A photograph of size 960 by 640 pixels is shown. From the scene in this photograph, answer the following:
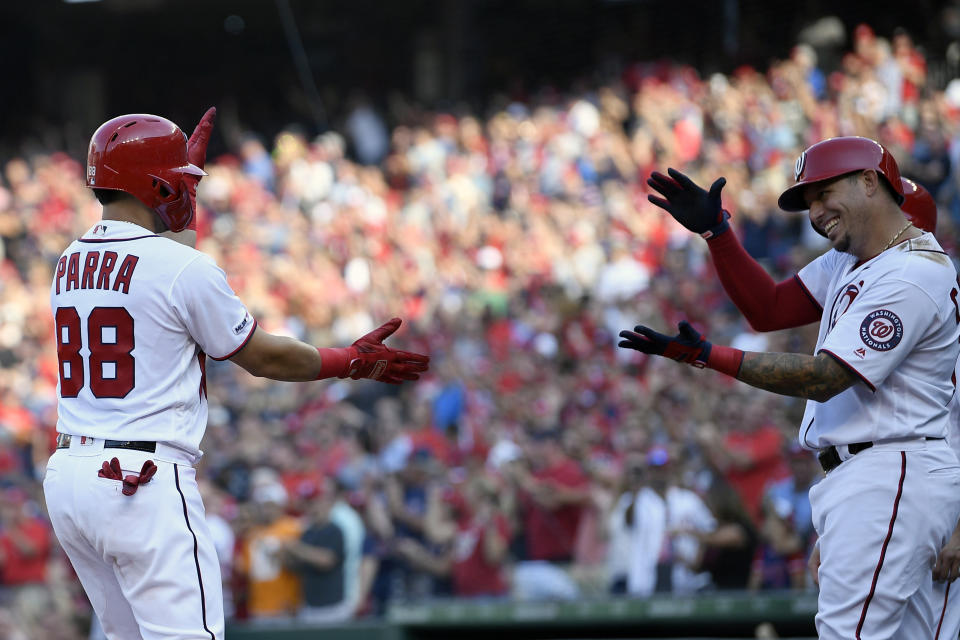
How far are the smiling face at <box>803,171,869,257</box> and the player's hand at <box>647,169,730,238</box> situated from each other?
15.6 inches

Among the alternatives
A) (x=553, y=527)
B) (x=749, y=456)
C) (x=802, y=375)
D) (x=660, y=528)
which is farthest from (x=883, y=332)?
(x=553, y=527)

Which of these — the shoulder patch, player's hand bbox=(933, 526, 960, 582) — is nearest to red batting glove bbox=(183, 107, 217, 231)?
the shoulder patch

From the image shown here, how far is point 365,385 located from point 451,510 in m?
3.38

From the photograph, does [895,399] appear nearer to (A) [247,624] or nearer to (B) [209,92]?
(A) [247,624]

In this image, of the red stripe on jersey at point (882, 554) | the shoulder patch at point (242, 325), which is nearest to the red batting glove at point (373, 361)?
the shoulder patch at point (242, 325)

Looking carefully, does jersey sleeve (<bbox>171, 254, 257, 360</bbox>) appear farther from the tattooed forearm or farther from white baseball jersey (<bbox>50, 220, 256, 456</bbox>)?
the tattooed forearm

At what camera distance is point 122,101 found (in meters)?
23.4

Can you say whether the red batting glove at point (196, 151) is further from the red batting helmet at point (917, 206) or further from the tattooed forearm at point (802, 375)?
the red batting helmet at point (917, 206)

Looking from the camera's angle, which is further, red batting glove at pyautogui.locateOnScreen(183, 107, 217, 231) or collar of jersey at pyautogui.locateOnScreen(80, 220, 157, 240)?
red batting glove at pyautogui.locateOnScreen(183, 107, 217, 231)

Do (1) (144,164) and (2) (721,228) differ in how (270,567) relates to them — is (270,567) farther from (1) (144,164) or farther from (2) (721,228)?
(1) (144,164)

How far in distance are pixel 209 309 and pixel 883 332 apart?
208 centimetres

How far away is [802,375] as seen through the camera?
3.90 m

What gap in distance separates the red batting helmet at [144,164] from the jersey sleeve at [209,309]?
25 centimetres

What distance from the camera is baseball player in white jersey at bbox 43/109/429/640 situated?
144 inches
